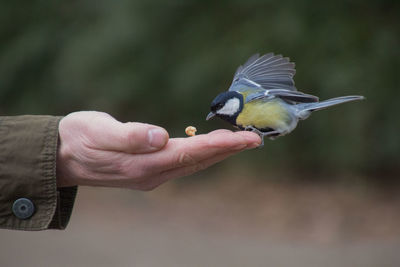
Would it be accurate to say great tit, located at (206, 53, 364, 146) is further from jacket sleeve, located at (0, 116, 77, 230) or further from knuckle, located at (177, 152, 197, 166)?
jacket sleeve, located at (0, 116, 77, 230)

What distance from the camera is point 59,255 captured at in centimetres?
410

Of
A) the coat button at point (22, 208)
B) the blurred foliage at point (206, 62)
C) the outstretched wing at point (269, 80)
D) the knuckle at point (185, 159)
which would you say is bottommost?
the coat button at point (22, 208)

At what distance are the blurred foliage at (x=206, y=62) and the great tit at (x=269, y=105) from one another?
2416mm

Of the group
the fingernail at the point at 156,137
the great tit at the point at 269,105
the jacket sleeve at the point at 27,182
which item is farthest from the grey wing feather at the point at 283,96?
the jacket sleeve at the point at 27,182

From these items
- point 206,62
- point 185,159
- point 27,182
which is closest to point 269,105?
point 185,159

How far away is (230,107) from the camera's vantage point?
6.87ft

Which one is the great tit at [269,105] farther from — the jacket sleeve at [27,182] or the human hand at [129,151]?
the jacket sleeve at [27,182]

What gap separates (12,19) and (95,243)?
2.81 m

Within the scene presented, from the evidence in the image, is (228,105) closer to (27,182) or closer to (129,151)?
(129,151)

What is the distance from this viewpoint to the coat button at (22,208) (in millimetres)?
1621

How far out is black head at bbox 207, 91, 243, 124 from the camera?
2074 mm

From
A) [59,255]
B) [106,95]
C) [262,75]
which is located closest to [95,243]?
[59,255]

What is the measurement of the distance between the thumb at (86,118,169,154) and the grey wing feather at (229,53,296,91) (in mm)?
699

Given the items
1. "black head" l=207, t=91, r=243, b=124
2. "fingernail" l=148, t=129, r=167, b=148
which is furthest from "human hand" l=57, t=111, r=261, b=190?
"black head" l=207, t=91, r=243, b=124
